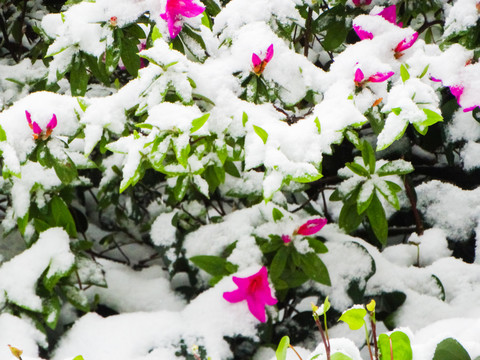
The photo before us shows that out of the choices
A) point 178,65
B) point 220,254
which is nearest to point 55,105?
point 178,65

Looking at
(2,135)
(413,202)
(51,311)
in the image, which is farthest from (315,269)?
(2,135)

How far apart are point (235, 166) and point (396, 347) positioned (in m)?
0.93

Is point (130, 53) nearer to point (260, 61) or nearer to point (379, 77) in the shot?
point (260, 61)

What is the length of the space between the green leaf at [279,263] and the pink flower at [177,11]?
623mm

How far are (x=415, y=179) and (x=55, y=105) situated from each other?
4.43 feet

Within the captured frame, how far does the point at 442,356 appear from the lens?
614 millimetres

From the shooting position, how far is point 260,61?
1.11 m

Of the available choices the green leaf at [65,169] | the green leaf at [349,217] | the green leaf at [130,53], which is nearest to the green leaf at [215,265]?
the green leaf at [349,217]

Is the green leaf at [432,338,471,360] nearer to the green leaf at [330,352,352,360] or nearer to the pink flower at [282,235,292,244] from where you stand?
the green leaf at [330,352,352,360]

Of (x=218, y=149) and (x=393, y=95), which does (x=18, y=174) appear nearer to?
(x=218, y=149)

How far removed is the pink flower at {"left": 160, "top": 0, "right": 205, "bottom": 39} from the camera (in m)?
1.11

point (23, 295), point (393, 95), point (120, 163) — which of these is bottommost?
point (23, 295)

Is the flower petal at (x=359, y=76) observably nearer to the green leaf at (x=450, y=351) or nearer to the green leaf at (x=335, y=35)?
the green leaf at (x=335, y=35)

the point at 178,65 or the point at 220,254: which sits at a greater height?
the point at 178,65
